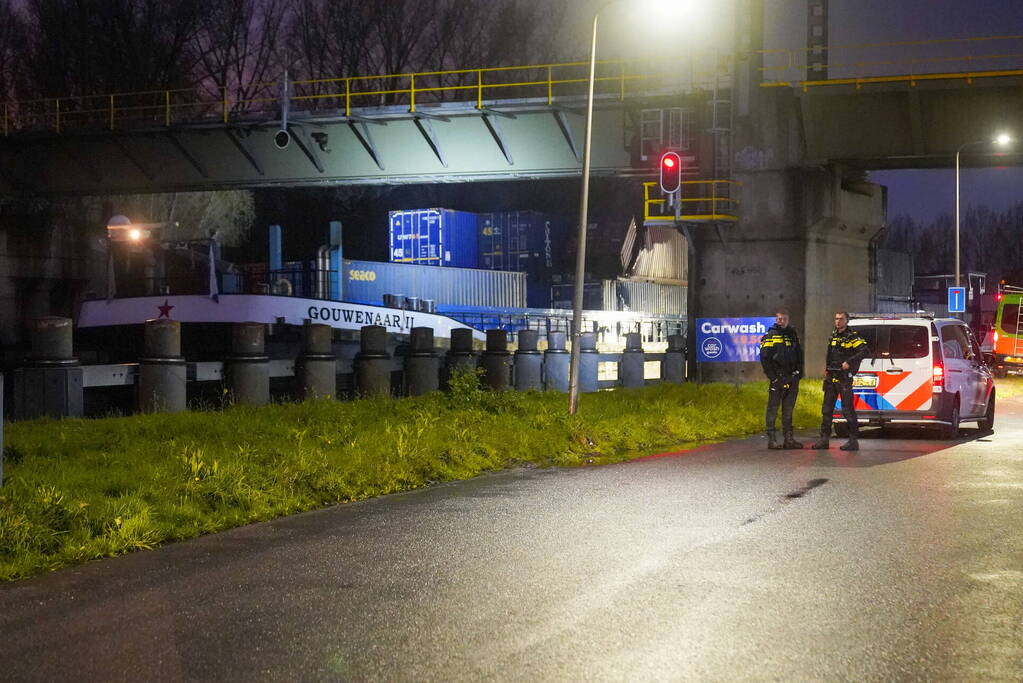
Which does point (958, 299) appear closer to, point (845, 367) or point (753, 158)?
point (753, 158)

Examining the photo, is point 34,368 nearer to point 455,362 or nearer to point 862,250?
point 455,362

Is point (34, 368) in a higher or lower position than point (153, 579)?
higher

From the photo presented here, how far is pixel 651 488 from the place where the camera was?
1138cm

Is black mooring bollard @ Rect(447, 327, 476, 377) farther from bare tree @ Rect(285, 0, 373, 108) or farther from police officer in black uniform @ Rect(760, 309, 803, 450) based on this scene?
bare tree @ Rect(285, 0, 373, 108)

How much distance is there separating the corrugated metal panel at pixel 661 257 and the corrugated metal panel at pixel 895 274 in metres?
23.0

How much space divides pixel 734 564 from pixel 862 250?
26.8 meters

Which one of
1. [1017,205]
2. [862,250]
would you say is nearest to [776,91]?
[862,250]

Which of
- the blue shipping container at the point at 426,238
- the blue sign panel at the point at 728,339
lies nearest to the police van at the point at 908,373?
the blue sign panel at the point at 728,339

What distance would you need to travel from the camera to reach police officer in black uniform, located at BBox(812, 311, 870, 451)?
15328 mm

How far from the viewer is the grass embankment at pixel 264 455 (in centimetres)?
821

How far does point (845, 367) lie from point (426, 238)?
3150 cm

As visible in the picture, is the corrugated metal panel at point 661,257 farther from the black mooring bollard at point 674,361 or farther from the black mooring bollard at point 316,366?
the black mooring bollard at point 316,366

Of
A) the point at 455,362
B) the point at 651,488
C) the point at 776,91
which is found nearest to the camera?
the point at 651,488

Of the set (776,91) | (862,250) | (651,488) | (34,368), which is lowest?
(651,488)
